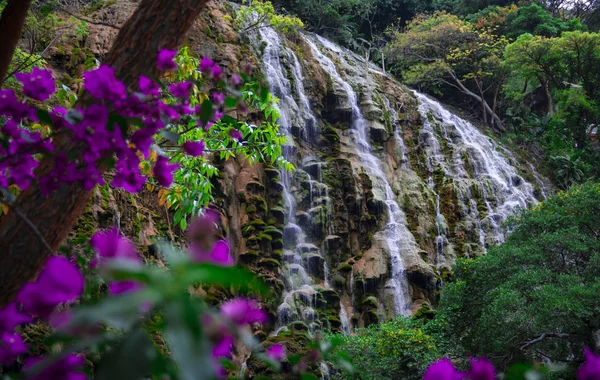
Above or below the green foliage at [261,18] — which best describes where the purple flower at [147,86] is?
above

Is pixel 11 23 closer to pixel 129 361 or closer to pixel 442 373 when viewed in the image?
pixel 129 361

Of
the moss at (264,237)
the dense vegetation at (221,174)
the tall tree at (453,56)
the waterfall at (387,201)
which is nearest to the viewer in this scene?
the dense vegetation at (221,174)

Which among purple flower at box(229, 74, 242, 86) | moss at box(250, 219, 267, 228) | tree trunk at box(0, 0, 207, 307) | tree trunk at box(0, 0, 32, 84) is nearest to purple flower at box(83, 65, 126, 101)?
tree trunk at box(0, 0, 207, 307)

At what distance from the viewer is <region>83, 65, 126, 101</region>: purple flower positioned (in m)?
1.18

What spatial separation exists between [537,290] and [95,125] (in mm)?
7061

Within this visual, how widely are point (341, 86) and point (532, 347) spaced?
369 inches

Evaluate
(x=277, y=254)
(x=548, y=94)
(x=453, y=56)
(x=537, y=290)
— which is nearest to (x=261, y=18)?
(x=277, y=254)

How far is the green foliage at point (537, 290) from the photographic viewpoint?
21.8 feet

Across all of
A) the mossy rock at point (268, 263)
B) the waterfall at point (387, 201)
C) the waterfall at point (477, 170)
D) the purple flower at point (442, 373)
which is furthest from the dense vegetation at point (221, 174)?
the waterfall at point (477, 170)

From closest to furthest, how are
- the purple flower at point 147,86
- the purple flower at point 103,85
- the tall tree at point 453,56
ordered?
the purple flower at point 103,85
the purple flower at point 147,86
the tall tree at point 453,56

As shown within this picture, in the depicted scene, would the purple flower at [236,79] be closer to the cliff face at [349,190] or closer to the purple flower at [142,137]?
the purple flower at [142,137]

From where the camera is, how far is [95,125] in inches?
46.6

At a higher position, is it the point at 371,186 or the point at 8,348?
the point at 8,348

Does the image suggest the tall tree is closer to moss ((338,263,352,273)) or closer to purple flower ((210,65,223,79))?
moss ((338,263,352,273))
